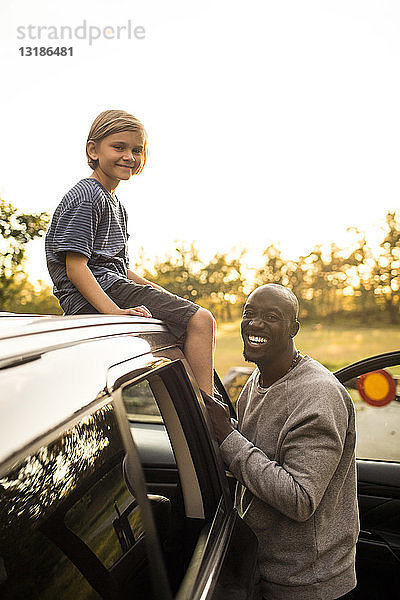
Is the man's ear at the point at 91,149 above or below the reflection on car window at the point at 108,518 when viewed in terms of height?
above

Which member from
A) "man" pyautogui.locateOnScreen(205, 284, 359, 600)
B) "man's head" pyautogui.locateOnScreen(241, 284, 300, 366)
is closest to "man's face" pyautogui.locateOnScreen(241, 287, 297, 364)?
"man's head" pyautogui.locateOnScreen(241, 284, 300, 366)

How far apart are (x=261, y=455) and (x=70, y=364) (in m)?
1.02

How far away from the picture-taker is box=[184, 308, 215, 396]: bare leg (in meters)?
2.09

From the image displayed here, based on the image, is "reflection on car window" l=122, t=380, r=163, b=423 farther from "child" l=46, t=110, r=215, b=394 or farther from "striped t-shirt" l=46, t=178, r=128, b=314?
"striped t-shirt" l=46, t=178, r=128, b=314

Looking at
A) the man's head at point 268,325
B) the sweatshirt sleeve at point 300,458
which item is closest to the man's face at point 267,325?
the man's head at point 268,325

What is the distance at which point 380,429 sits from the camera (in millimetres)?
2980

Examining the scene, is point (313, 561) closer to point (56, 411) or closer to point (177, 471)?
point (177, 471)

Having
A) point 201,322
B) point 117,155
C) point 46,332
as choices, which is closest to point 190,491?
point 201,322

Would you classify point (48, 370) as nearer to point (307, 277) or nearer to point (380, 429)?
point (380, 429)

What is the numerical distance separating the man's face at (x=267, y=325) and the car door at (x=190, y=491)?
0.39m

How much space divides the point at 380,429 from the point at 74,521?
2.31 m

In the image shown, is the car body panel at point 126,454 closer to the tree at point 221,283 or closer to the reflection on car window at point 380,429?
the reflection on car window at point 380,429

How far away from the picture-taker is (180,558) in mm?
1370

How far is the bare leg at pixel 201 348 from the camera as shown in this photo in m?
2.09
